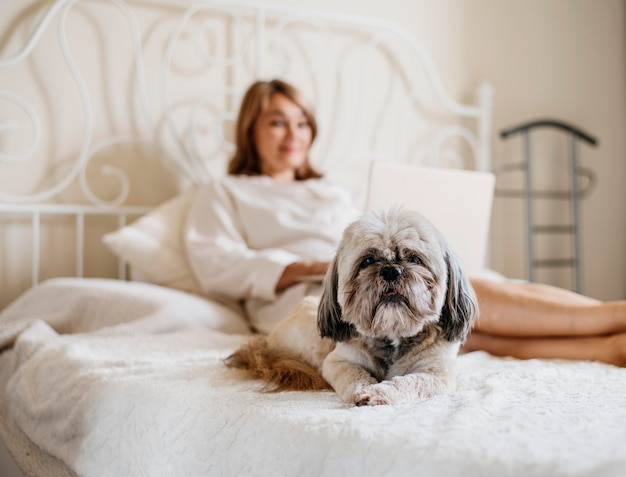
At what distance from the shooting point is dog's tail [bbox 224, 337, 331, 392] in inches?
49.2

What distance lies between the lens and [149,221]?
2217 mm

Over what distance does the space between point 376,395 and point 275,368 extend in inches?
11.1

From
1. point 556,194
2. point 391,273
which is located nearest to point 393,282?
point 391,273

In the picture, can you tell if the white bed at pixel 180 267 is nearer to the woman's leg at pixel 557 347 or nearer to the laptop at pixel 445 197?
the woman's leg at pixel 557 347

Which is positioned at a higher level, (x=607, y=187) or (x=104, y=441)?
(x=607, y=187)

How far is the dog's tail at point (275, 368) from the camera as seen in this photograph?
1.25m

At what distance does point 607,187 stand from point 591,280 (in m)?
0.49

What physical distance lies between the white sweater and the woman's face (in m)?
0.08

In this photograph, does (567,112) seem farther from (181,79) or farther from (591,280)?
(181,79)

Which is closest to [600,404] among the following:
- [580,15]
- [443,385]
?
[443,385]

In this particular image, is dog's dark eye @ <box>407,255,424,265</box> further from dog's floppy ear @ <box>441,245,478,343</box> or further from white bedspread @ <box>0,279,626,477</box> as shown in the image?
white bedspread @ <box>0,279,626,477</box>

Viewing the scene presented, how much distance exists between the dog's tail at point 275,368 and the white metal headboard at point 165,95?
109cm

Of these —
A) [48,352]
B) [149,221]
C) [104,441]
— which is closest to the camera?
[104,441]

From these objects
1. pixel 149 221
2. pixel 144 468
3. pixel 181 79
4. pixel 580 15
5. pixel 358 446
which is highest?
pixel 580 15
